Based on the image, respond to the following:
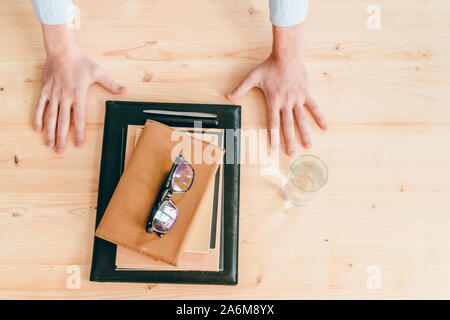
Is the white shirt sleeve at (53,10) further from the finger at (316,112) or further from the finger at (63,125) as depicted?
the finger at (316,112)

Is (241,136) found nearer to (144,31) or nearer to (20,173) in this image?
(144,31)

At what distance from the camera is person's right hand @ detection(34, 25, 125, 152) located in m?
0.78

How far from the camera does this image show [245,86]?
0.80 m

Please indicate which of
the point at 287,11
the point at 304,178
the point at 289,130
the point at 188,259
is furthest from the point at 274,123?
the point at 188,259

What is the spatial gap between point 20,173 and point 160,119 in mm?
344

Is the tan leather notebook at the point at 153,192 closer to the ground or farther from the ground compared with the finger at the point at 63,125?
closer to the ground

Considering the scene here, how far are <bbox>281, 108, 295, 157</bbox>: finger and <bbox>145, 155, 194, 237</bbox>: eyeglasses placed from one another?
0.25 m

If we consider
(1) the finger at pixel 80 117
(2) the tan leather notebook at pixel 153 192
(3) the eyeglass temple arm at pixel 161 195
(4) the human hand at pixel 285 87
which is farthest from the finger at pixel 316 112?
(1) the finger at pixel 80 117

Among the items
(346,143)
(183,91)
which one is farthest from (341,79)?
(183,91)

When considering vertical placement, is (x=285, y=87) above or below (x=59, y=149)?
above

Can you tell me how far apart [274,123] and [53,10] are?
58cm

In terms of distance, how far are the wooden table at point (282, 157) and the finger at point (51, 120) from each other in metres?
0.03

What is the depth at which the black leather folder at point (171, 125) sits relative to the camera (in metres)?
0.68

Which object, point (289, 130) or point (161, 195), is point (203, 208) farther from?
point (289, 130)
